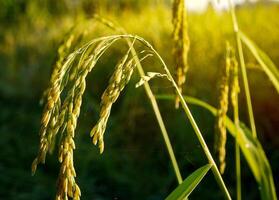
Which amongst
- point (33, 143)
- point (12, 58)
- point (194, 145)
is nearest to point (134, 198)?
point (194, 145)

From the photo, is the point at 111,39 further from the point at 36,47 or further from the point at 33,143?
the point at 36,47

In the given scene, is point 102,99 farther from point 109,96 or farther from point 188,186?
point 188,186

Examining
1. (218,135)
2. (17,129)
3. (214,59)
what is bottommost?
(17,129)

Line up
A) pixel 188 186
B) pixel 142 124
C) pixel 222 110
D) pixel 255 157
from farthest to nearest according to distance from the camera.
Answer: pixel 142 124 → pixel 255 157 → pixel 222 110 → pixel 188 186

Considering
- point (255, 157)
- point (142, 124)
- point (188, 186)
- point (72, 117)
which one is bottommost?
point (142, 124)

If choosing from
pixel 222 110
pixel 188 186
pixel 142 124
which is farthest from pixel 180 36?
pixel 142 124

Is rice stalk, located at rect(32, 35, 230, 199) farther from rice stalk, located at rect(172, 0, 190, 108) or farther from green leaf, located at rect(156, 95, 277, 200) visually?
green leaf, located at rect(156, 95, 277, 200)

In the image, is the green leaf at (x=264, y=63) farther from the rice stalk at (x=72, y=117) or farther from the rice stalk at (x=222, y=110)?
the rice stalk at (x=72, y=117)

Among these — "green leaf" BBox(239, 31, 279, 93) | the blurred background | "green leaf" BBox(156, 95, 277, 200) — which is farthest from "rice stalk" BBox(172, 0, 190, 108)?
the blurred background
